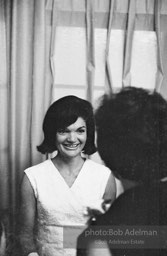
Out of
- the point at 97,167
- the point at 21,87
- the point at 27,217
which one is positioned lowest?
the point at 27,217

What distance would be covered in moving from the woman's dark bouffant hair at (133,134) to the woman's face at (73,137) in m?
0.05

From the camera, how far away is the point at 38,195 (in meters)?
1.27

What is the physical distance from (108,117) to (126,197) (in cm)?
27

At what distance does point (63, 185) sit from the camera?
129cm

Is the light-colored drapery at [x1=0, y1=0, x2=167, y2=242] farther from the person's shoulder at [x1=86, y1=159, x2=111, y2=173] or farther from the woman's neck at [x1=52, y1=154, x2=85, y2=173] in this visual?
the person's shoulder at [x1=86, y1=159, x2=111, y2=173]

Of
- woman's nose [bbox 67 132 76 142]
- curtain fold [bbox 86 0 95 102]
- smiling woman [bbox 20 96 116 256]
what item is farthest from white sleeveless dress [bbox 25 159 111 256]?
curtain fold [bbox 86 0 95 102]

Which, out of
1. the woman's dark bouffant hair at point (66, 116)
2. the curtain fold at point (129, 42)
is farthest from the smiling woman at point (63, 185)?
the curtain fold at point (129, 42)

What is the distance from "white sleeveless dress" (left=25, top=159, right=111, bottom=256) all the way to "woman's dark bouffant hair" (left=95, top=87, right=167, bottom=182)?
0.07 meters

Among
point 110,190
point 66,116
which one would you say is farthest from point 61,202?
point 66,116

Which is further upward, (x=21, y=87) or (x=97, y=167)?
(x=21, y=87)

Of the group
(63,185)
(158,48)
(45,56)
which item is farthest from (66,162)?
(158,48)

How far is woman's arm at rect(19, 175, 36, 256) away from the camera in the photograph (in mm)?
1268

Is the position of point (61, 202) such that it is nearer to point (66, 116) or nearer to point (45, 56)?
point (66, 116)

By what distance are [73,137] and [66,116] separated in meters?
0.07
